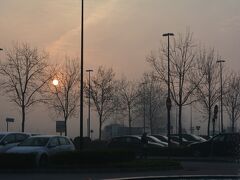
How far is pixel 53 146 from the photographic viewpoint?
92.2 ft

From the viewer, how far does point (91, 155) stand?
26078 mm

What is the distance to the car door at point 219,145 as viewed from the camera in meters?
36.3

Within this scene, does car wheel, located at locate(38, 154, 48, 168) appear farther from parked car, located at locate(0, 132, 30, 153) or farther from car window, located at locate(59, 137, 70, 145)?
parked car, located at locate(0, 132, 30, 153)

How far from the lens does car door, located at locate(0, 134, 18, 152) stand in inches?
1194

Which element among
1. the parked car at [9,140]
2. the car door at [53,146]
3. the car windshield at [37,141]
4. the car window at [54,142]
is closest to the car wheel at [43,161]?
the car door at [53,146]

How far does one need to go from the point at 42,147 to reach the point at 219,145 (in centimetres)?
1316

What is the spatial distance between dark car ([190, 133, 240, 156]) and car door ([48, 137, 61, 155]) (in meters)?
11.7

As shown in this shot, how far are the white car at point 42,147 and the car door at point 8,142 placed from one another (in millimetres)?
2297

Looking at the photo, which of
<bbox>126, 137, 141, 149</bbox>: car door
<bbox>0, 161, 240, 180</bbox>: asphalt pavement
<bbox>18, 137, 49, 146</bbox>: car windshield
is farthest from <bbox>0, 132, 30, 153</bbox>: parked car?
<bbox>126, 137, 141, 149</bbox>: car door

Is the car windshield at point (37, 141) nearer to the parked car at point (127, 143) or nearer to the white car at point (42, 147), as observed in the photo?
the white car at point (42, 147)

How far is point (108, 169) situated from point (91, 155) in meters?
1.18

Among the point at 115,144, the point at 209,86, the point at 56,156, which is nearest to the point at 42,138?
the point at 56,156

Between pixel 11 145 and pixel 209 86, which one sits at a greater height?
pixel 209 86

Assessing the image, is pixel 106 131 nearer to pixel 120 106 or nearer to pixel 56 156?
pixel 120 106
